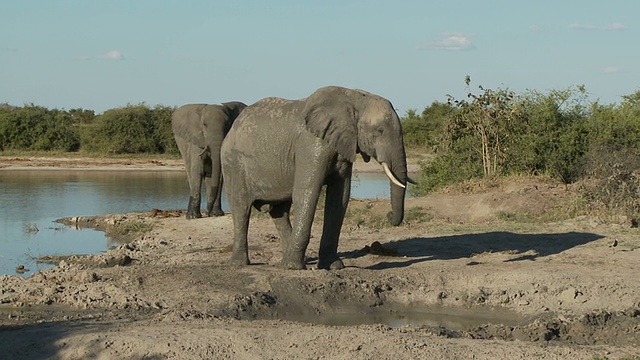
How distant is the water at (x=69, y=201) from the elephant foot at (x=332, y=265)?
4.69m

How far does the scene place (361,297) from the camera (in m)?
12.1

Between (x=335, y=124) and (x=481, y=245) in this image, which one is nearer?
(x=335, y=124)

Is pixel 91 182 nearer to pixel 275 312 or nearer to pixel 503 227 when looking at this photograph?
pixel 503 227

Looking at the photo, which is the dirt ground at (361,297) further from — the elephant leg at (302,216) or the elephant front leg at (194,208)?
the elephant front leg at (194,208)

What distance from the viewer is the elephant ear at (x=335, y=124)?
1238 cm

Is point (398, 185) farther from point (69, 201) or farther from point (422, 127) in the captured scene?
point (422, 127)

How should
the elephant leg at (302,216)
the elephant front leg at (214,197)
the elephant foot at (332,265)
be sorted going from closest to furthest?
the elephant leg at (302,216)
the elephant foot at (332,265)
the elephant front leg at (214,197)

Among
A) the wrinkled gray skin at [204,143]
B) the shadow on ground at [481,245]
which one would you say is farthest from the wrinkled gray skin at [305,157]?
the wrinkled gray skin at [204,143]

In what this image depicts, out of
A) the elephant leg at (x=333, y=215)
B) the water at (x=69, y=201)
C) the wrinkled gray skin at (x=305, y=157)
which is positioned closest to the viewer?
the wrinkled gray skin at (x=305, y=157)

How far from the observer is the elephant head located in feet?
40.1

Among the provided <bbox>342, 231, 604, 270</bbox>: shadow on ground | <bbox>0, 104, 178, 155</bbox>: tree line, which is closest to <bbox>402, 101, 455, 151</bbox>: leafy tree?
<bbox>0, 104, 178, 155</bbox>: tree line

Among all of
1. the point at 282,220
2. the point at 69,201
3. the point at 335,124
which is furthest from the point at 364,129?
the point at 69,201

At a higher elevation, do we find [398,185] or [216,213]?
[398,185]

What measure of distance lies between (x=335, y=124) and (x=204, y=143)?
907cm
